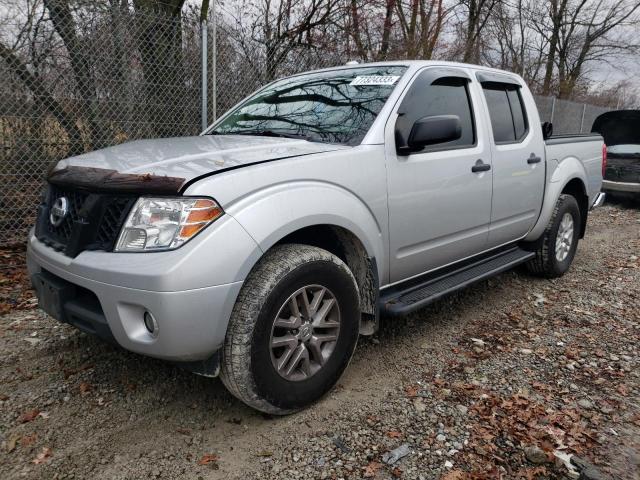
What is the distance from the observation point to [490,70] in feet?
13.4

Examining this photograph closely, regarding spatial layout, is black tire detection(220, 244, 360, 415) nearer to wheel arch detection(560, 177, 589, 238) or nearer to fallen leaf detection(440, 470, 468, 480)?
fallen leaf detection(440, 470, 468, 480)

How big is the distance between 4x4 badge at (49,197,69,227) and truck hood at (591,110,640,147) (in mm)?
10649

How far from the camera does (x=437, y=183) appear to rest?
3.13 metres

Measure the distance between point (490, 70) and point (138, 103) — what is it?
361 cm

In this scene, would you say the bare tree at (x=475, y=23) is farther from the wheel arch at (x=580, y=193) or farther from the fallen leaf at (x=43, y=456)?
the fallen leaf at (x=43, y=456)

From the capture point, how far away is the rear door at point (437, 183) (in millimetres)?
2928

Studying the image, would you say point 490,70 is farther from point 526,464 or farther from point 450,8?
point 450,8

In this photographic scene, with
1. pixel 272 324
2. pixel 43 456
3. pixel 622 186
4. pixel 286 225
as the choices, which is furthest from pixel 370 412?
pixel 622 186

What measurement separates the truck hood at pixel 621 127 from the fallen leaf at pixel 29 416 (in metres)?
10.9

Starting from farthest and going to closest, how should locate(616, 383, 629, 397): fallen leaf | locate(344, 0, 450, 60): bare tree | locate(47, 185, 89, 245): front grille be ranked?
locate(344, 0, 450, 60): bare tree → locate(616, 383, 629, 397): fallen leaf → locate(47, 185, 89, 245): front grille

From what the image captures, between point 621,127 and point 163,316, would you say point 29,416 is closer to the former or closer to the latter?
point 163,316

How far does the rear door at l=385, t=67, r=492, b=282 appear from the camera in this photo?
2.93 meters

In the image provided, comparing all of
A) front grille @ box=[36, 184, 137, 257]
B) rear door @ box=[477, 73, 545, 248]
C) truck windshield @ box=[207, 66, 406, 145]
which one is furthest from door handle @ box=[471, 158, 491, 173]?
front grille @ box=[36, 184, 137, 257]

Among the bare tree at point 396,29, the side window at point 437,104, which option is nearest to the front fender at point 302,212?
the side window at point 437,104
